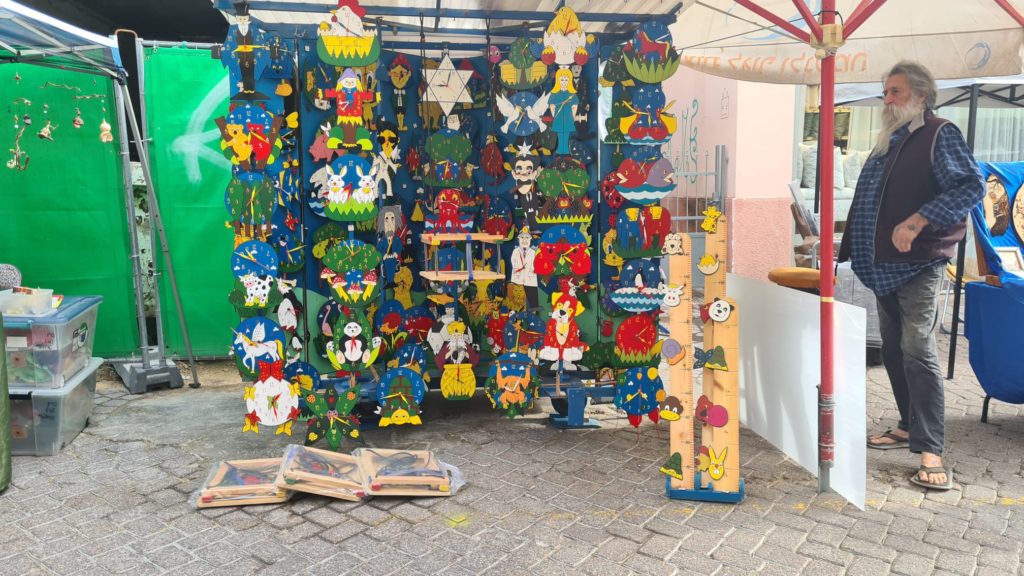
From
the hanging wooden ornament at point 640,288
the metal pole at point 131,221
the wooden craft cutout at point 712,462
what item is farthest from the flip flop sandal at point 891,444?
the metal pole at point 131,221

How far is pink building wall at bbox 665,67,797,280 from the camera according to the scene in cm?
883

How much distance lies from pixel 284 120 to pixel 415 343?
1376 mm

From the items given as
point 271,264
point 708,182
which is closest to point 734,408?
point 271,264

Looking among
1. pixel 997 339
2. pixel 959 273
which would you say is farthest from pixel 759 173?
pixel 997 339

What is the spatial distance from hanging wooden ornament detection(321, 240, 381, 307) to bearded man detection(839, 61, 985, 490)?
2359 mm

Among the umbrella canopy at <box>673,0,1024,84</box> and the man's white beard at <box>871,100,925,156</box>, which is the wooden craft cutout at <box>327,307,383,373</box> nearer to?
the umbrella canopy at <box>673,0,1024,84</box>

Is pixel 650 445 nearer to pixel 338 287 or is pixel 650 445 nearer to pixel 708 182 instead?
pixel 338 287

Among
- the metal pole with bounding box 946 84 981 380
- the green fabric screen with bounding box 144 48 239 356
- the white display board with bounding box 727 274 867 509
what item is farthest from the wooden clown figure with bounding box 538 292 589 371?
the green fabric screen with bounding box 144 48 239 356

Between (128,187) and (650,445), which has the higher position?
(128,187)

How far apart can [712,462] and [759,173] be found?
6290mm

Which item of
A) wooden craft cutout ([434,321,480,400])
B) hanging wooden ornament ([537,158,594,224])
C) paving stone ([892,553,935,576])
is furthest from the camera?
wooden craft cutout ([434,321,480,400])

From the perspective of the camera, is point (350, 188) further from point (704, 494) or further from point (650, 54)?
point (704, 494)

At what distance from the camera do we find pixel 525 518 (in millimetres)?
3188

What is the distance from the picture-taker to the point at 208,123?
18.7 ft
